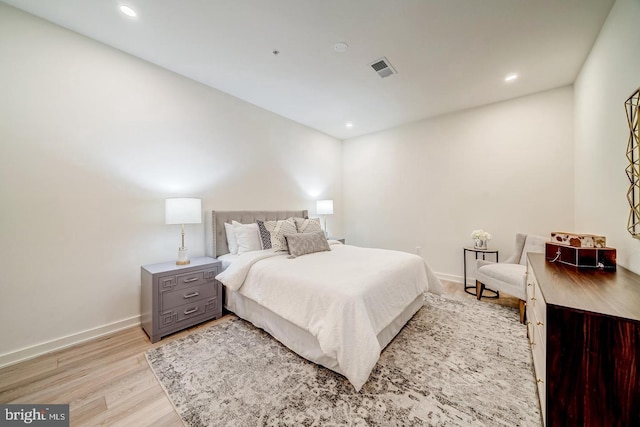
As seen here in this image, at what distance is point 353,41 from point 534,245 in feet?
10.5

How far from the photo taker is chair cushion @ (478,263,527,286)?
96.5 inches

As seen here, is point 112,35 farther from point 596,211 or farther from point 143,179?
point 596,211

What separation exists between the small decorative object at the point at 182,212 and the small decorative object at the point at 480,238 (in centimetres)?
373

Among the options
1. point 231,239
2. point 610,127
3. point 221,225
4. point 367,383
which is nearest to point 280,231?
point 231,239

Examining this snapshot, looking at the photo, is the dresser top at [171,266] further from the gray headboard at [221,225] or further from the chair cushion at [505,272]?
the chair cushion at [505,272]

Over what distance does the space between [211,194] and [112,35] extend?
1.78 m

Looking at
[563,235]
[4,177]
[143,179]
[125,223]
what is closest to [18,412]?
[125,223]

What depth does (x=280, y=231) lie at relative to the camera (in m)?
2.95

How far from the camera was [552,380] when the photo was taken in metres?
1.01

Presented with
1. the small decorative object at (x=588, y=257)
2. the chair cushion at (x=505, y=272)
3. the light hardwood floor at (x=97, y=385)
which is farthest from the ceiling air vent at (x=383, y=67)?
the light hardwood floor at (x=97, y=385)

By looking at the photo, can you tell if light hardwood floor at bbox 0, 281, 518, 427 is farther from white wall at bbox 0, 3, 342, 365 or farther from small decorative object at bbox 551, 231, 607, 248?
small decorative object at bbox 551, 231, 607, 248

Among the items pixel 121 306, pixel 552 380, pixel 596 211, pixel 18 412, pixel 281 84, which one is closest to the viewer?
pixel 552 380

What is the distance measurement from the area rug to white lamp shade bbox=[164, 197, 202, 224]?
3.87 feet

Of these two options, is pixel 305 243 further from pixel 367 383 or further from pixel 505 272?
pixel 505 272
